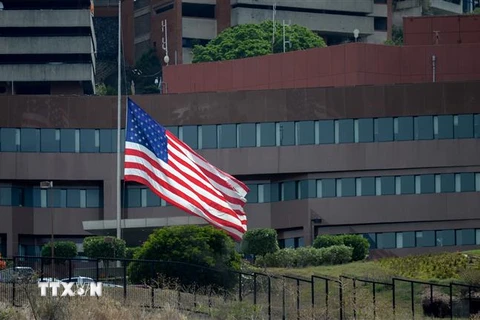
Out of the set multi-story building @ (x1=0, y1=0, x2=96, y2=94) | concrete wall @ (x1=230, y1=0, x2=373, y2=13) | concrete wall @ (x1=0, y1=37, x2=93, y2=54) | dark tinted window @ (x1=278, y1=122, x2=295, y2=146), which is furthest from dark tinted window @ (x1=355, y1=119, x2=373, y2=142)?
concrete wall @ (x1=230, y1=0, x2=373, y2=13)

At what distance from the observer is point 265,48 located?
14038 centimetres

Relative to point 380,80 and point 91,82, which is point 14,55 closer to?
point 91,82

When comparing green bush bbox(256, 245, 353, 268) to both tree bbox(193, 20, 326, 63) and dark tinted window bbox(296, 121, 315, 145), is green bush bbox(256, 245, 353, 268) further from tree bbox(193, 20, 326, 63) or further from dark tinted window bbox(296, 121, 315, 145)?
tree bbox(193, 20, 326, 63)

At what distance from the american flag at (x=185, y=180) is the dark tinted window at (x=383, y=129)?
28761 mm

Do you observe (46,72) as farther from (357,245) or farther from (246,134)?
(357,245)

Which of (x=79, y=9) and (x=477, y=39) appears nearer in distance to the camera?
(x=477, y=39)

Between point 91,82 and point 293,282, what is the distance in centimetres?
8950

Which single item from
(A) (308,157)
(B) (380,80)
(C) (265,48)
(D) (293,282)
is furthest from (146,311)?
(C) (265,48)

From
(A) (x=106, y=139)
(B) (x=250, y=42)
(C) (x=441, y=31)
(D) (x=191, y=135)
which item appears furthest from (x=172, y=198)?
(B) (x=250, y=42)

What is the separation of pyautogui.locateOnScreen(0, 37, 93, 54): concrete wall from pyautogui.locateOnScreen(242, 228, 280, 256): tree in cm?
6776

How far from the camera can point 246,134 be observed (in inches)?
3393

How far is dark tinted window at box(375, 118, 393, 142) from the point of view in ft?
279

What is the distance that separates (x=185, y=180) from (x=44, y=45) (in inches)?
3566

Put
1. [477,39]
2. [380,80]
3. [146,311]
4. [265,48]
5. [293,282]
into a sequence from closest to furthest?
[146,311], [293,282], [380,80], [477,39], [265,48]
